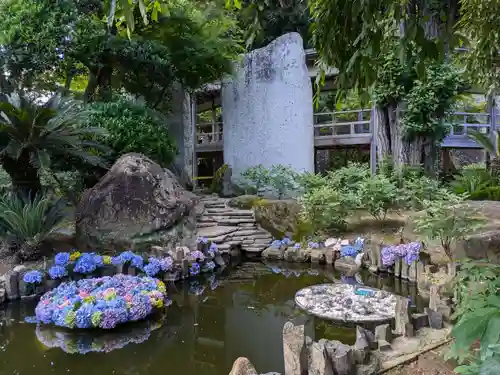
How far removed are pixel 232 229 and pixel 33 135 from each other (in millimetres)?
4190

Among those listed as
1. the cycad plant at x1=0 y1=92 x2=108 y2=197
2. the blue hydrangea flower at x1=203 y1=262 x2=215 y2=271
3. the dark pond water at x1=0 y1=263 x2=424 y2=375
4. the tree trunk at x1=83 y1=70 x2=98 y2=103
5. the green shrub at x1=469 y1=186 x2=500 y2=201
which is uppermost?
the tree trunk at x1=83 y1=70 x2=98 y2=103

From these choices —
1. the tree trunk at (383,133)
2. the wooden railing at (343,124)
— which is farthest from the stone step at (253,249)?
the wooden railing at (343,124)

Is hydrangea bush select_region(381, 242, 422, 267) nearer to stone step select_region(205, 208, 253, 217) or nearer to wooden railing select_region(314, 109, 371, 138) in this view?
stone step select_region(205, 208, 253, 217)

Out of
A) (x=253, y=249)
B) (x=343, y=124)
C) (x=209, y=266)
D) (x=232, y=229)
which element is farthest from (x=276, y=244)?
(x=343, y=124)

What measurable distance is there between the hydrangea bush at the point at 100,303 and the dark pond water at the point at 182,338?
13 centimetres

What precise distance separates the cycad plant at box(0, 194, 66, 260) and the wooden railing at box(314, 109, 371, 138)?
7393 mm

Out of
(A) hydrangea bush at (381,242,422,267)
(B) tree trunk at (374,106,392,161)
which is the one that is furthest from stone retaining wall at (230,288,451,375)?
(B) tree trunk at (374,106,392,161)

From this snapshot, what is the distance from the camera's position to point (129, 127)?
8.83 meters

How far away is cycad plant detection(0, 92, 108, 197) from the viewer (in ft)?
20.8

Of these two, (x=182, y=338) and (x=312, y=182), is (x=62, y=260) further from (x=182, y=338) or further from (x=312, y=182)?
(x=312, y=182)

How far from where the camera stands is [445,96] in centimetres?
930

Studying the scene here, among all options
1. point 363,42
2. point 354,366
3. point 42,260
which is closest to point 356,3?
point 363,42

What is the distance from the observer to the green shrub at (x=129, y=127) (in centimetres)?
860

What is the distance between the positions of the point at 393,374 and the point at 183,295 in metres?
3.72
